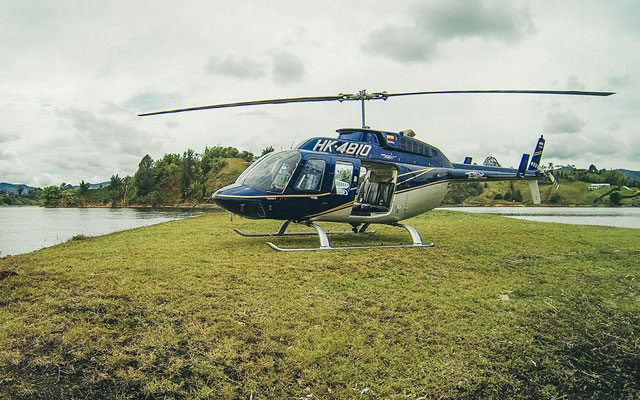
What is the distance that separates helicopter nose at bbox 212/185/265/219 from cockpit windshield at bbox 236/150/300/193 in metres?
0.33

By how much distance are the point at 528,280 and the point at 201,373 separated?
5.94 m

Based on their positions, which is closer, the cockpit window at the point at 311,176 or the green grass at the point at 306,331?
the green grass at the point at 306,331

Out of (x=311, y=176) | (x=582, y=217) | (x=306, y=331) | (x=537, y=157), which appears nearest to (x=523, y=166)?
(x=537, y=157)

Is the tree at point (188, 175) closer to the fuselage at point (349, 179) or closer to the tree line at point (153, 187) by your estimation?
the tree line at point (153, 187)

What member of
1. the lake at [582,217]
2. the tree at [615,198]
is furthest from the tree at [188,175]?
the tree at [615,198]

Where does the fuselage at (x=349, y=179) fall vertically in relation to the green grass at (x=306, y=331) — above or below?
above

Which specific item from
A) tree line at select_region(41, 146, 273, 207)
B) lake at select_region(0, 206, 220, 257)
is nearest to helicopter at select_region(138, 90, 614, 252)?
lake at select_region(0, 206, 220, 257)

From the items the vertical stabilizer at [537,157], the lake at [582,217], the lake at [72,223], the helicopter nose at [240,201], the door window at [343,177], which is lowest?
the lake at [582,217]

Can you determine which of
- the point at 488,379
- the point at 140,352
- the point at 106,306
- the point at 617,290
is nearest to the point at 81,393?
the point at 140,352

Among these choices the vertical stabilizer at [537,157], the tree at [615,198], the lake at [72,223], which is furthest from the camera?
the tree at [615,198]

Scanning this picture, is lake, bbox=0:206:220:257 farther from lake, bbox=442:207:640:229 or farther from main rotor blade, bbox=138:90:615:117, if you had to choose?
lake, bbox=442:207:640:229

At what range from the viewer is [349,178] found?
927 cm

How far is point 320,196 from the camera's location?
29.3ft

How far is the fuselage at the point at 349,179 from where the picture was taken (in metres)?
8.48
